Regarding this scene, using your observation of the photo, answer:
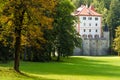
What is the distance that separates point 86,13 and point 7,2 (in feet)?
426

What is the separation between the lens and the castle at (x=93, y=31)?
14975cm

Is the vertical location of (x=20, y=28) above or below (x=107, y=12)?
below

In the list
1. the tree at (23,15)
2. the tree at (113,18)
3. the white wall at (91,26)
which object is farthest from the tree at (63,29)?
the white wall at (91,26)

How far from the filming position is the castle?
491 ft

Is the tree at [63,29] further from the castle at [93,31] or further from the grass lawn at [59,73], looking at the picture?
the castle at [93,31]

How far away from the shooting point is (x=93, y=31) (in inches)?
6358

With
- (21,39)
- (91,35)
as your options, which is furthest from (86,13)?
(21,39)

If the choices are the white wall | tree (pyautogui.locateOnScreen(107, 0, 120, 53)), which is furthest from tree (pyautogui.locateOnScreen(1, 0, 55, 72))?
the white wall

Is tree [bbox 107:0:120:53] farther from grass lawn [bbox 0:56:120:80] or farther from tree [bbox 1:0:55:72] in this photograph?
tree [bbox 1:0:55:72]

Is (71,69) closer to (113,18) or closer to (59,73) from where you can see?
(59,73)

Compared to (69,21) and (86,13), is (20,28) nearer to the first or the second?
(69,21)

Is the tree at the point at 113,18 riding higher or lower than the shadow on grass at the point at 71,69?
higher

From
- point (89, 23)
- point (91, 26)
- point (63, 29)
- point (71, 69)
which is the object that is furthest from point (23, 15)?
point (89, 23)

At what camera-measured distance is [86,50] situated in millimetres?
148375
